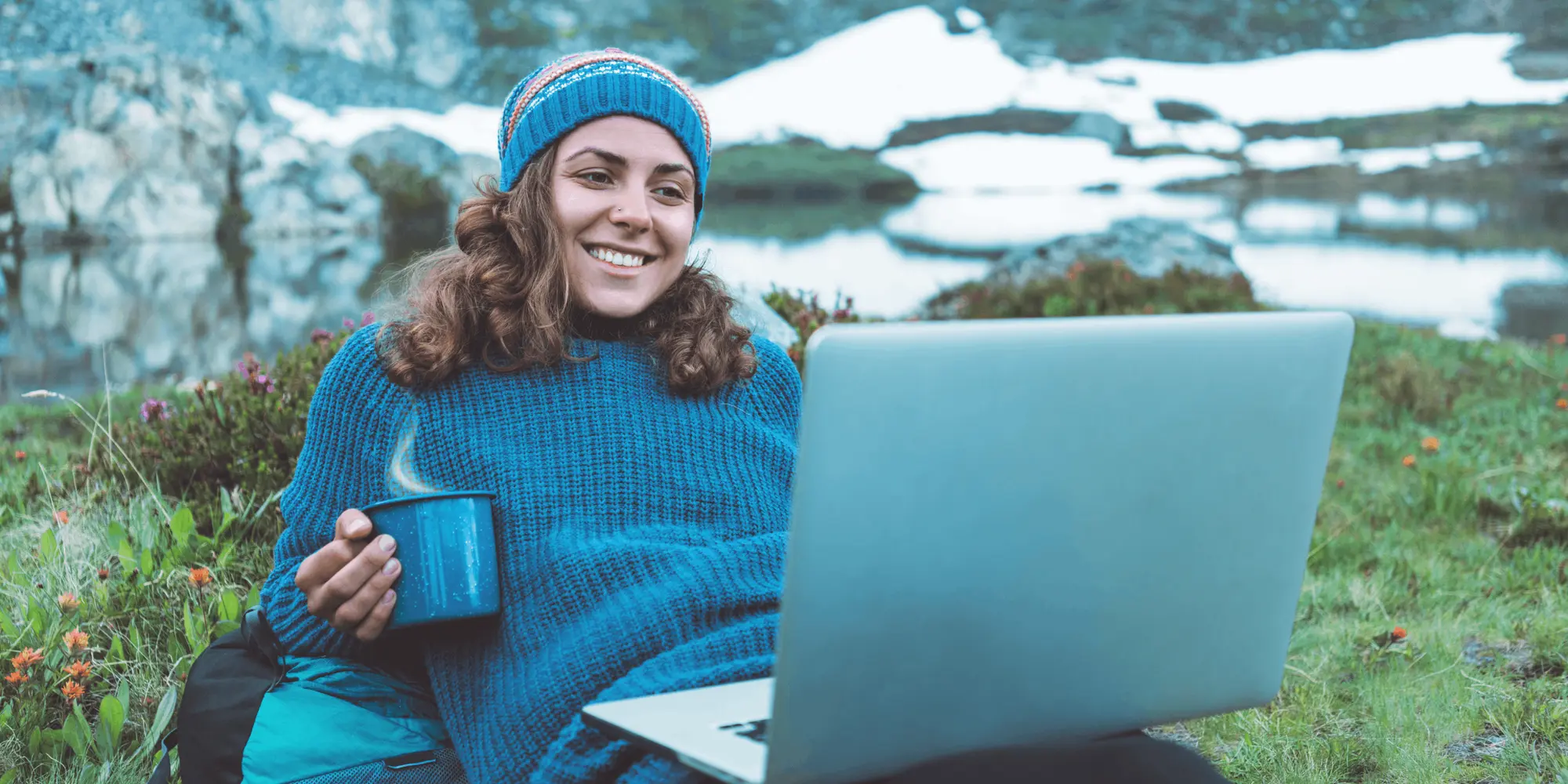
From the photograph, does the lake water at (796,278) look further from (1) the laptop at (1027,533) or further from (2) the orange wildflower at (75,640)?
(1) the laptop at (1027,533)

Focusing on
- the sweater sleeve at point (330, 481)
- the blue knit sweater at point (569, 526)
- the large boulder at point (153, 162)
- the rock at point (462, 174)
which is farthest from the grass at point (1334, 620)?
the rock at point (462, 174)

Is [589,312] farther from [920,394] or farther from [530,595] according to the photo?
[920,394]

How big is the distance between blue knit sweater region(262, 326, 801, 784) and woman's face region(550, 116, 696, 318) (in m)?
0.12

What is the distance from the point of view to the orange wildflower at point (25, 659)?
2.42 m

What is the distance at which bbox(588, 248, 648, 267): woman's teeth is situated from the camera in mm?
2125

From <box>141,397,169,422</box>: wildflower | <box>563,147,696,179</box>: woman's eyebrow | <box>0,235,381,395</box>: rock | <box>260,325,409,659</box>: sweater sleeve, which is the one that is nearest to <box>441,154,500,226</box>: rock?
<box>0,235,381,395</box>: rock

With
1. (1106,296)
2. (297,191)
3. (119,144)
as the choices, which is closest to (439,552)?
(1106,296)

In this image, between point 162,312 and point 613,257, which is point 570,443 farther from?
point 162,312

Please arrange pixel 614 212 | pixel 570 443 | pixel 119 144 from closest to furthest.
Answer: pixel 570 443, pixel 614 212, pixel 119 144

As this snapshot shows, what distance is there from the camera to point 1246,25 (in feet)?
232

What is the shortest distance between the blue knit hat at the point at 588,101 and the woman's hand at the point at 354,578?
842 mm

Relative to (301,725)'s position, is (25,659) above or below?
below

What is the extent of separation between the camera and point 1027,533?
3.42 feet

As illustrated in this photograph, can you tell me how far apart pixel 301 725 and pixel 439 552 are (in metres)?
0.52
